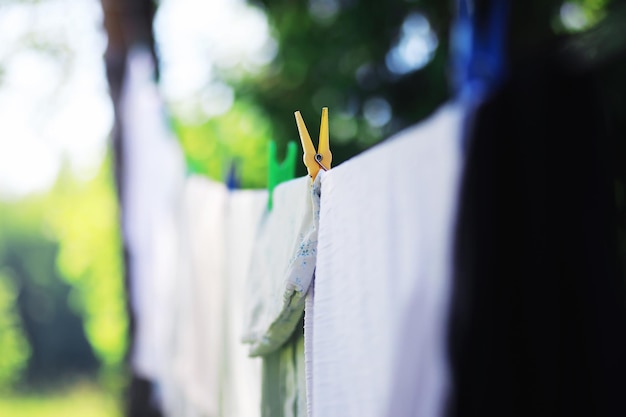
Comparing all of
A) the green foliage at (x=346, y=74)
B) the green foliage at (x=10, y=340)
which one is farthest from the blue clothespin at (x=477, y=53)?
the green foliage at (x=10, y=340)

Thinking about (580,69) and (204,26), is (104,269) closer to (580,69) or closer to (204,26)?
(204,26)

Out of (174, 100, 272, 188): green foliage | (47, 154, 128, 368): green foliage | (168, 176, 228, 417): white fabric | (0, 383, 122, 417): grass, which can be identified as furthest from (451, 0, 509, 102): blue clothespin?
(0, 383, 122, 417): grass

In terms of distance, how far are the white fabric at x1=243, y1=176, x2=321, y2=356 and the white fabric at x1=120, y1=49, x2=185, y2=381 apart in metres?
0.89

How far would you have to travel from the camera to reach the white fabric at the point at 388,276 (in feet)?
2.23

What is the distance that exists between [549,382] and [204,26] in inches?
199

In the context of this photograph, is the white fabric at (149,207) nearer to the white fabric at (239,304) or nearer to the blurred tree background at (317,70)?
the blurred tree background at (317,70)

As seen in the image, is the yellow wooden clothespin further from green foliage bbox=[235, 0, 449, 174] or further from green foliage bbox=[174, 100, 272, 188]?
green foliage bbox=[174, 100, 272, 188]

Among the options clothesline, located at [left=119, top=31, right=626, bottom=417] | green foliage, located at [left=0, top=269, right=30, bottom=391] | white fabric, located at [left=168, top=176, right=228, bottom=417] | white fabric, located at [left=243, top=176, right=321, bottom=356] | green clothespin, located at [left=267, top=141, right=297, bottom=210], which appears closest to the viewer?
clothesline, located at [left=119, top=31, right=626, bottom=417]

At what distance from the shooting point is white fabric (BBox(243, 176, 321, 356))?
960mm

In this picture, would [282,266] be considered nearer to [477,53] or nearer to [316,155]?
[316,155]

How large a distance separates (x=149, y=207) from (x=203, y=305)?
40.9 inches

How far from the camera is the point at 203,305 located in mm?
1648

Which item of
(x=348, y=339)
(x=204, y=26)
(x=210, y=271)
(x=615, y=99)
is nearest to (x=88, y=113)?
(x=204, y=26)

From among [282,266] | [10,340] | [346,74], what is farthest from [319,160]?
[10,340]
